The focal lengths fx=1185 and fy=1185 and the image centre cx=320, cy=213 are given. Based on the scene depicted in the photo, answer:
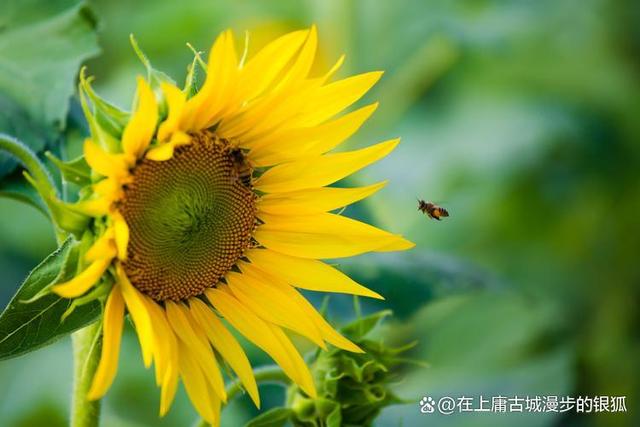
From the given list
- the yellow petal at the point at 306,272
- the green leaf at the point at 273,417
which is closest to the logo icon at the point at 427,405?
the green leaf at the point at 273,417

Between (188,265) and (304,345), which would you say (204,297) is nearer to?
A: (188,265)

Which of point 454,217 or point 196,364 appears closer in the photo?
point 196,364

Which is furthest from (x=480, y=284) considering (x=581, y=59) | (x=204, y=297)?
(x=581, y=59)

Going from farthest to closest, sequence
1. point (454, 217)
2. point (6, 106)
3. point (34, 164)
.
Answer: point (454, 217) < point (6, 106) < point (34, 164)

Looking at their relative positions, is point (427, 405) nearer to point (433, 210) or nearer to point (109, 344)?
point (433, 210)

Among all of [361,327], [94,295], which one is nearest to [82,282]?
[94,295]

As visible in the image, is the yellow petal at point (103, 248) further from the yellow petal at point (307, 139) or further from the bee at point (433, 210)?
the bee at point (433, 210)

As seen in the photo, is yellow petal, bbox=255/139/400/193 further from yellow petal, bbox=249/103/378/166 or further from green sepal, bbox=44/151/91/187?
green sepal, bbox=44/151/91/187

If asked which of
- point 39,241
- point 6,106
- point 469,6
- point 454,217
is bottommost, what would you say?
point 6,106
